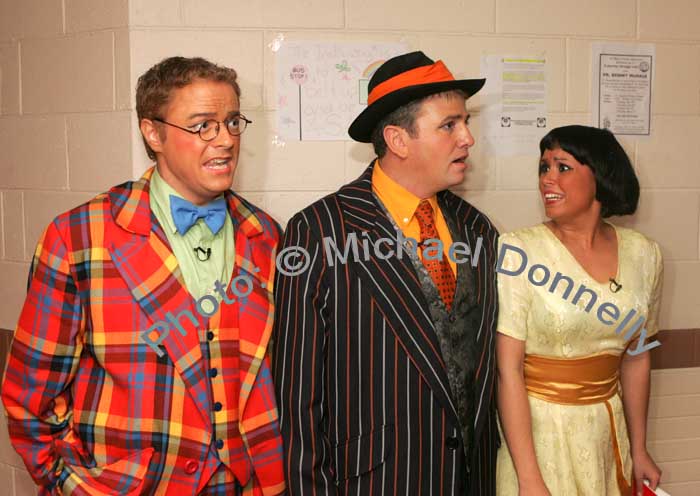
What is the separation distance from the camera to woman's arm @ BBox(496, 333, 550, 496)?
6.70 ft

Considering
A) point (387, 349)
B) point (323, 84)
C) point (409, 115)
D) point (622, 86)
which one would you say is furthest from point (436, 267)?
point (622, 86)

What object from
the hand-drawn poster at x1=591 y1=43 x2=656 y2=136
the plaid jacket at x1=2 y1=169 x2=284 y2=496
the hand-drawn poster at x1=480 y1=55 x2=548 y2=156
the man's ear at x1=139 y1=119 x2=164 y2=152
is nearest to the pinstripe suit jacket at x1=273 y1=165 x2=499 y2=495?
the plaid jacket at x1=2 y1=169 x2=284 y2=496

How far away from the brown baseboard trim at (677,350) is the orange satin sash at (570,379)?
79 centimetres

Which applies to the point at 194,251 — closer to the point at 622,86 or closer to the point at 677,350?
the point at 622,86

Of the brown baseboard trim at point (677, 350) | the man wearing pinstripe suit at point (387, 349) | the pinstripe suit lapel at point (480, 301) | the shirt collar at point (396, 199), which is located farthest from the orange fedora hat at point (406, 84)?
the brown baseboard trim at point (677, 350)

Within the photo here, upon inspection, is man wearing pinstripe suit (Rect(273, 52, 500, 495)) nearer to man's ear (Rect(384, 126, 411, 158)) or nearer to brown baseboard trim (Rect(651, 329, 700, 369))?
man's ear (Rect(384, 126, 411, 158))

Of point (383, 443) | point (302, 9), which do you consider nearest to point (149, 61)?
point (302, 9)

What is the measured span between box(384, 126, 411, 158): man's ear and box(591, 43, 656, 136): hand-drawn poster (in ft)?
3.35

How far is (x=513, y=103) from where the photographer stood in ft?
8.70

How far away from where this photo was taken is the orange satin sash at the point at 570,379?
2102 millimetres

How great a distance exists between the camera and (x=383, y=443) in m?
1.86

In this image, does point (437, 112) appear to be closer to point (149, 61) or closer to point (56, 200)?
point (149, 61)

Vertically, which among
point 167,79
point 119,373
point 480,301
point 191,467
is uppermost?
point 167,79

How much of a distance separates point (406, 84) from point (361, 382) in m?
0.76
